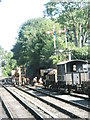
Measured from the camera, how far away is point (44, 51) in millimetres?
49406

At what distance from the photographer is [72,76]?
85.4 ft

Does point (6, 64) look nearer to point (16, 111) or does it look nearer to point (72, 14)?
point (72, 14)

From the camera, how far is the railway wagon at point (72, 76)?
2586 cm

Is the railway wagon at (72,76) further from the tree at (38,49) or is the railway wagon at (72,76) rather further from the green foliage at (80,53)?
the tree at (38,49)

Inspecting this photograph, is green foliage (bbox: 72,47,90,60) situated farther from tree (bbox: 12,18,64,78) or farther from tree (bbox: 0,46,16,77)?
tree (bbox: 0,46,16,77)

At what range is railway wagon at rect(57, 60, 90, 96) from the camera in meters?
25.9

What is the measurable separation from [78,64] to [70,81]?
2.94 metres

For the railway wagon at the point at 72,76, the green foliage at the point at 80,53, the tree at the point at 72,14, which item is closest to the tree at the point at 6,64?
the tree at the point at 72,14

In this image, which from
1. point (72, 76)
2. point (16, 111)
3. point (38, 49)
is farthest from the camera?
point (38, 49)

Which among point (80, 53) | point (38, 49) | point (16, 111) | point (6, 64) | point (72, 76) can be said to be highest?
point (6, 64)

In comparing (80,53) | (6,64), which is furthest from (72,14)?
(6,64)

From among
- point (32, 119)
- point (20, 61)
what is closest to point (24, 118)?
point (32, 119)

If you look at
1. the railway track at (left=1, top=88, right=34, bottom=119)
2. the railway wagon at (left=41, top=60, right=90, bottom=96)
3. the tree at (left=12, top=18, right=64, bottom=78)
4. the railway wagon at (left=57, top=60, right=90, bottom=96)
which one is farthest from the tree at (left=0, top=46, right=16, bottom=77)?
the railway track at (left=1, top=88, right=34, bottom=119)

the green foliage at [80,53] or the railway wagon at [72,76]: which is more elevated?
the green foliage at [80,53]
